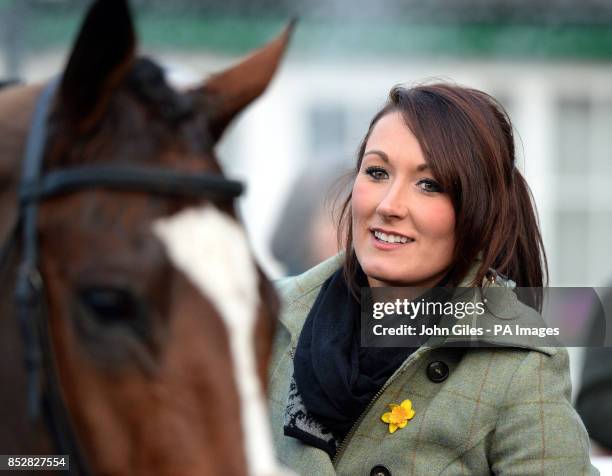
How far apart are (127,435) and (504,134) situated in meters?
1.38

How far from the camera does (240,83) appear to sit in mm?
1984

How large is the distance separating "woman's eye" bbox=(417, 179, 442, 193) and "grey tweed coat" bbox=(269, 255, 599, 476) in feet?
1.08

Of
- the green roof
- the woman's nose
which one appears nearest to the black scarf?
the woman's nose

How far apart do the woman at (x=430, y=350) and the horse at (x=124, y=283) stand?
2.21 ft

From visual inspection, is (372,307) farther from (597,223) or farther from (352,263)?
(597,223)

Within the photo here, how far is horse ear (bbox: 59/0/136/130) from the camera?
1.74 meters

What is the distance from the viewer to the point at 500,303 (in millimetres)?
2443

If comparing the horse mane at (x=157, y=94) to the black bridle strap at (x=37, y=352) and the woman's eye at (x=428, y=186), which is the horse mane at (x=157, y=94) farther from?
the woman's eye at (x=428, y=186)

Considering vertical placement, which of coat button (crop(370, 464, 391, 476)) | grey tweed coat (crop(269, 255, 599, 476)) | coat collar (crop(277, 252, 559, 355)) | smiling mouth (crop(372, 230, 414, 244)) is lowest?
coat button (crop(370, 464, 391, 476))

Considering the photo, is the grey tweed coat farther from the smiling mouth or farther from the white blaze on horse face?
the white blaze on horse face

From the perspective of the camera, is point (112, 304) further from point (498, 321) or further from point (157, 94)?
point (498, 321)

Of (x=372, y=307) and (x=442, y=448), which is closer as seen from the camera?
(x=442, y=448)

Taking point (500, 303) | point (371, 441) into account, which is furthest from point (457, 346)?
point (371, 441)

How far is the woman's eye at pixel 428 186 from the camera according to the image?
8.22 feet
